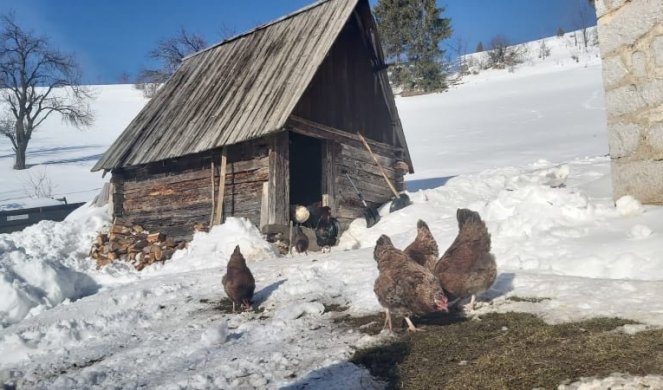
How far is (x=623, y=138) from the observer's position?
17.2 feet

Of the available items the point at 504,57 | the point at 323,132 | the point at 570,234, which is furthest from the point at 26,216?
the point at 504,57

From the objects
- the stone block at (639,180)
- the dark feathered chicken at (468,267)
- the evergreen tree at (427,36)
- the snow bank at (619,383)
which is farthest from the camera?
the evergreen tree at (427,36)

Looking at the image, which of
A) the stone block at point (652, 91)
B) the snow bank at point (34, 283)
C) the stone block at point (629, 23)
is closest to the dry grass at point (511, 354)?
the stone block at point (652, 91)

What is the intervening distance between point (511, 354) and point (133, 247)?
9.78 m

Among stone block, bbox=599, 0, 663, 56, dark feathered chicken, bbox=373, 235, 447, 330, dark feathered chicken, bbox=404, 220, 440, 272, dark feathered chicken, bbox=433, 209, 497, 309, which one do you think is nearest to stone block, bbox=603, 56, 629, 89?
stone block, bbox=599, 0, 663, 56

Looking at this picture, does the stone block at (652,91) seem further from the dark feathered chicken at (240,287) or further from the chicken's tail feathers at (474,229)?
the dark feathered chicken at (240,287)

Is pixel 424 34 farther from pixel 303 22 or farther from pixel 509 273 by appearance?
pixel 509 273

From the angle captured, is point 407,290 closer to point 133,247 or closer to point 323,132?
point 323,132

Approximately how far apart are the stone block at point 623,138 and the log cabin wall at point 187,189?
6.42 metres

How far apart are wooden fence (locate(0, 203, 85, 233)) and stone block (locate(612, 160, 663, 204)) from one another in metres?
17.5

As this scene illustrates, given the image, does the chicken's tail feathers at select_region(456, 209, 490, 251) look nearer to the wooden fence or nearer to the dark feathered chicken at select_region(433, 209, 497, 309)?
the dark feathered chicken at select_region(433, 209, 497, 309)

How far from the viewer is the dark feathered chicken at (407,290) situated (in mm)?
3656

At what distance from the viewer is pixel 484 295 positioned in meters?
4.55

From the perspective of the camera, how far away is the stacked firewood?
10336 millimetres
